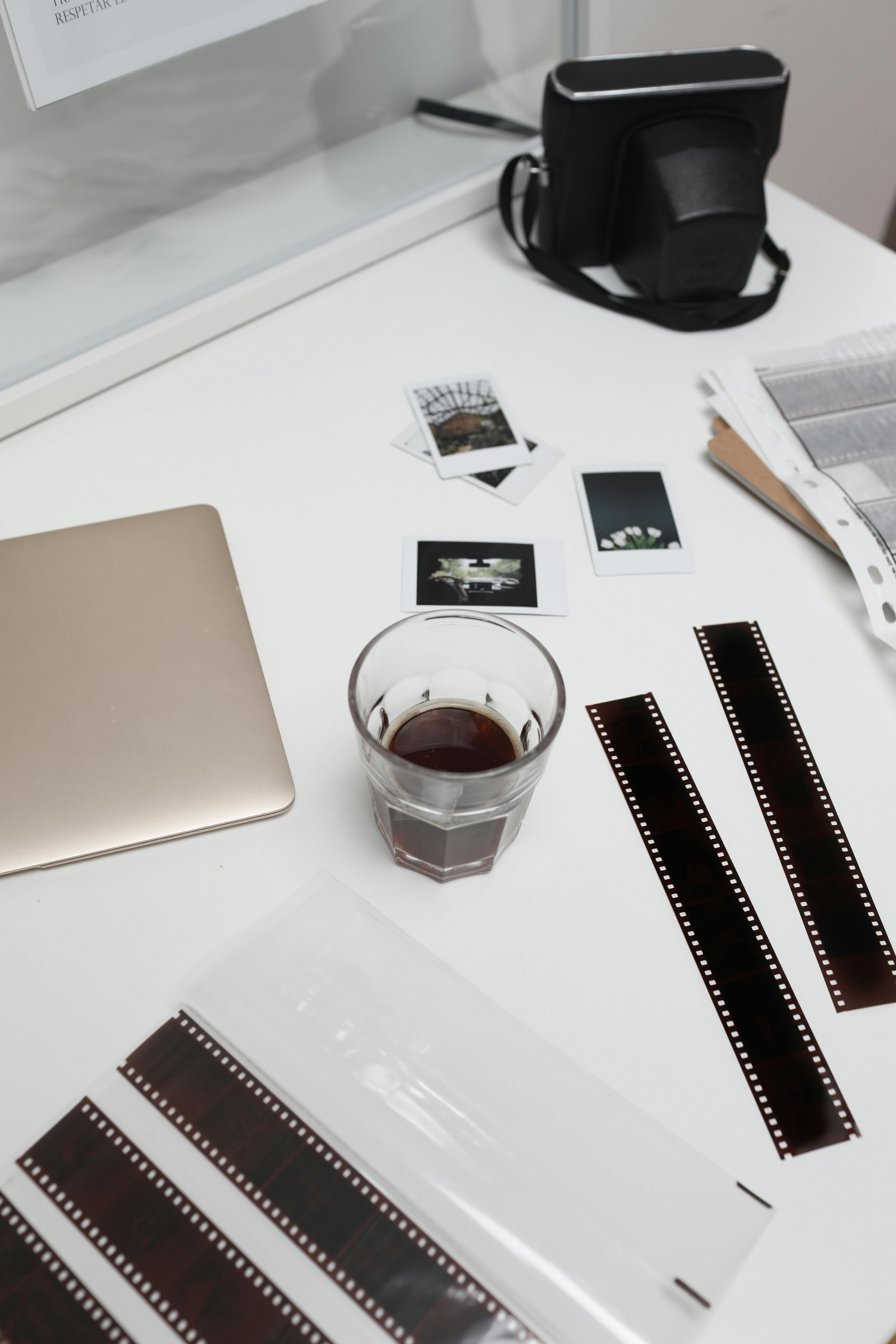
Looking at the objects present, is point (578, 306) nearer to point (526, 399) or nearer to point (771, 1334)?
point (526, 399)

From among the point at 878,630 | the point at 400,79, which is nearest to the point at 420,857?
the point at 878,630

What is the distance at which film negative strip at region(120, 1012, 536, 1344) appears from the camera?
52 cm

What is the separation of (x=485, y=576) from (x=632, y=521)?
15 cm

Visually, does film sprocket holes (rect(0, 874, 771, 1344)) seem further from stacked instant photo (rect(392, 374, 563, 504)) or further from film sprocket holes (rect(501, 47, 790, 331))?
film sprocket holes (rect(501, 47, 790, 331))

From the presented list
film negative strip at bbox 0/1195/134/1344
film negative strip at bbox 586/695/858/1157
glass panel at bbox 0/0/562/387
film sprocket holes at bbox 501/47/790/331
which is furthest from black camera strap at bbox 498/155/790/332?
film negative strip at bbox 0/1195/134/1344

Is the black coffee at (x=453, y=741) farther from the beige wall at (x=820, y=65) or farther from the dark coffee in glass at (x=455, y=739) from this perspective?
the beige wall at (x=820, y=65)

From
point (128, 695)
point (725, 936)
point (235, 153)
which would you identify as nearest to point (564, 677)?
point (725, 936)

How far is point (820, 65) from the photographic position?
1.74 metres

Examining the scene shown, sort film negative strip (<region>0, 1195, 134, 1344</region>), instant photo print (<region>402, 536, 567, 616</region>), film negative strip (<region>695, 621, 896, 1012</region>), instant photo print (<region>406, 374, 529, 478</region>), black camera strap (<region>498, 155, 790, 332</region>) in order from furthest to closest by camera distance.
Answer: black camera strap (<region>498, 155, 790, 332</region>)
instant photo print (<region>406, 374, 529, 478</region>)
instant photo print (<region>402, 536, 567, 616</region>)
film negative strip (<region>695, 621, 896, 1012</region>)
film negative strip (<region>0, 1195, 134, 1344</region>)

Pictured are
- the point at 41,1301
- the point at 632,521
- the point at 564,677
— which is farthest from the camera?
the point at 632,521

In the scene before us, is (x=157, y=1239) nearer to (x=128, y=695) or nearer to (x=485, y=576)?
(x=128, y=695)

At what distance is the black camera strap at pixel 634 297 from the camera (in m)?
1.07

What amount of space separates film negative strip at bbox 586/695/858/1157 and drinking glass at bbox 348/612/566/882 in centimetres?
10

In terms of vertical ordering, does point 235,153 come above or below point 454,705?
above
